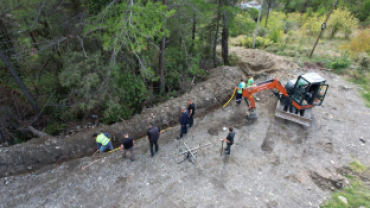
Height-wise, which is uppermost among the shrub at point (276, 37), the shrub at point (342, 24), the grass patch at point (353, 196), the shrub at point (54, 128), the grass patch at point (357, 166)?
the shrub at point (342, 24)

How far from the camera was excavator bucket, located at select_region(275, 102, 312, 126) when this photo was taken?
8.62 meters

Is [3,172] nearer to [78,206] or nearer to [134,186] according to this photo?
[78,206]

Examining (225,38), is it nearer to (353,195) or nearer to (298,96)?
(298,96)

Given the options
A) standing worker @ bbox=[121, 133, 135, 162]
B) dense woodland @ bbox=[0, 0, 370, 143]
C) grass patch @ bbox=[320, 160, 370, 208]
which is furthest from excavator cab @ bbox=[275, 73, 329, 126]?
standing worker @ bbox=[121, 133, 135, 162]

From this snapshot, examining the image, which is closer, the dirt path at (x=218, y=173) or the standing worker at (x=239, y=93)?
the dirt path at (x=218, y=173)

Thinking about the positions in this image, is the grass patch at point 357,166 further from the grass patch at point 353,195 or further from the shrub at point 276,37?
the shrub at point 276,37

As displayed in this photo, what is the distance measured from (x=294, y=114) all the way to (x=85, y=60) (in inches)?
344

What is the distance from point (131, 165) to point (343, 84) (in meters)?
12.4

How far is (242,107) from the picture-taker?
9.96 meters

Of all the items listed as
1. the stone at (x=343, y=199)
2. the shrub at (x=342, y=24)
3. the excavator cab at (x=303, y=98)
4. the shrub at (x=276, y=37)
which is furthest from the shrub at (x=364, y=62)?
the stone at (x=343, y=199)

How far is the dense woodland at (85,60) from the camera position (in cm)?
716

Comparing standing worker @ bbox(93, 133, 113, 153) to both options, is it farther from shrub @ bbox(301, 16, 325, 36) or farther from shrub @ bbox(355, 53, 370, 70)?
shrub @ bbox(301, 16, 325, 36)

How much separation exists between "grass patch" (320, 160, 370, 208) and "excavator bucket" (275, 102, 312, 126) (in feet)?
7.92

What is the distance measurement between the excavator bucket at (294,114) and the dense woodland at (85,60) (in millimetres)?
4612
